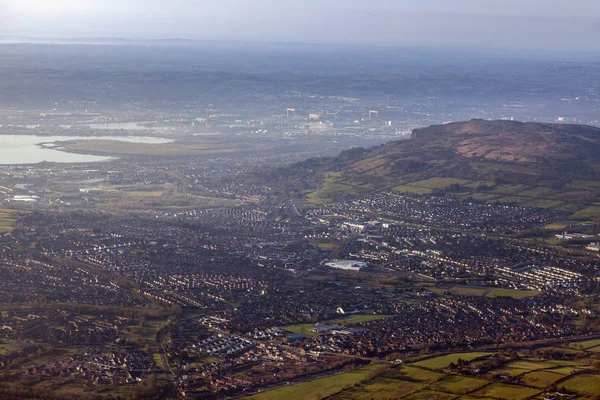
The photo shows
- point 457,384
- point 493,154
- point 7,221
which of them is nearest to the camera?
point 457,384

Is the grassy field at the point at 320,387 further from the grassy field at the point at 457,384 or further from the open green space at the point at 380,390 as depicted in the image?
the grassy field at the point at 457,384

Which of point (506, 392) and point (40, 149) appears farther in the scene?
point (40, 149)

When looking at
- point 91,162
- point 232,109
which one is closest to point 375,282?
point 91,162

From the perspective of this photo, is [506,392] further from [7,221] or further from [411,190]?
[411,190]

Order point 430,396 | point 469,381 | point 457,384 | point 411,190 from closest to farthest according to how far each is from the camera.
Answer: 1. point 430,396
2. point 457,384
3. point 469,381
4. point 411,190

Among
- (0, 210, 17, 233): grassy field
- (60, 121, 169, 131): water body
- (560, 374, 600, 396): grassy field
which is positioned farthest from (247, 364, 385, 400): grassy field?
(60, 121, 169, 131): water body

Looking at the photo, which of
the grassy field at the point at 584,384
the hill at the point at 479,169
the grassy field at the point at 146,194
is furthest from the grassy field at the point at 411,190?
the grassy field at the point at 584,384

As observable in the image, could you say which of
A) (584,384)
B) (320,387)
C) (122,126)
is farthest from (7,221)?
(122,126)
